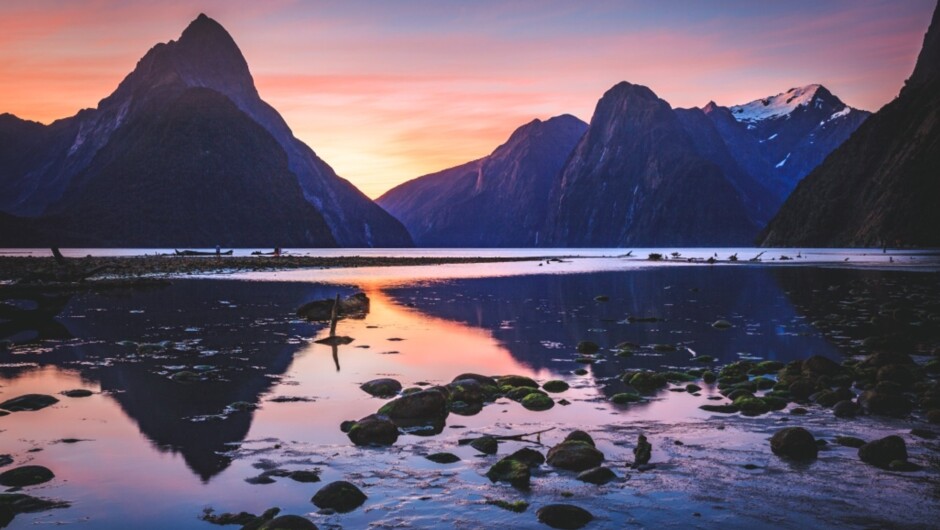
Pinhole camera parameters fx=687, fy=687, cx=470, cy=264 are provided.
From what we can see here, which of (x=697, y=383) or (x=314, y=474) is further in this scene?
(x=697, y=383)

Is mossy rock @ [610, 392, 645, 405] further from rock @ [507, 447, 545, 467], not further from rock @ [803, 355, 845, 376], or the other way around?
rock @ [803, 355, 845, 376]

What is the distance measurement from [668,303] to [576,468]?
119ft

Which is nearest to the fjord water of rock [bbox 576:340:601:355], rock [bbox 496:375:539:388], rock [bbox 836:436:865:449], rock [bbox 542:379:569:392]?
rock [bbox 836:436:865:449]

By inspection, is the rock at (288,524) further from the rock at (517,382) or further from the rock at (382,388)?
the rock at (517,382)

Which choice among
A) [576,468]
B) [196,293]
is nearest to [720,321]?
[576,468]

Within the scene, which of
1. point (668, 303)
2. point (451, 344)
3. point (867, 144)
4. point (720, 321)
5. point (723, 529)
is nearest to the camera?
point (723, 529)

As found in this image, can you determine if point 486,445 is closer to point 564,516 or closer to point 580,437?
point 580,437

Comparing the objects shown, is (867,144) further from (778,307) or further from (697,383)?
(697,383)

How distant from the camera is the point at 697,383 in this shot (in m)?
19.6

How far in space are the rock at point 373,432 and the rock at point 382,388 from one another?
399cm

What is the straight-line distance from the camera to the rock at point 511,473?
1113 cm

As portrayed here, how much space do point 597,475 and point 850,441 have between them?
18.1 ft

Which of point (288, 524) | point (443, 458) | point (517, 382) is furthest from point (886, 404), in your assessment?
point (288, 524)

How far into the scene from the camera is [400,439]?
13961 millimetres
